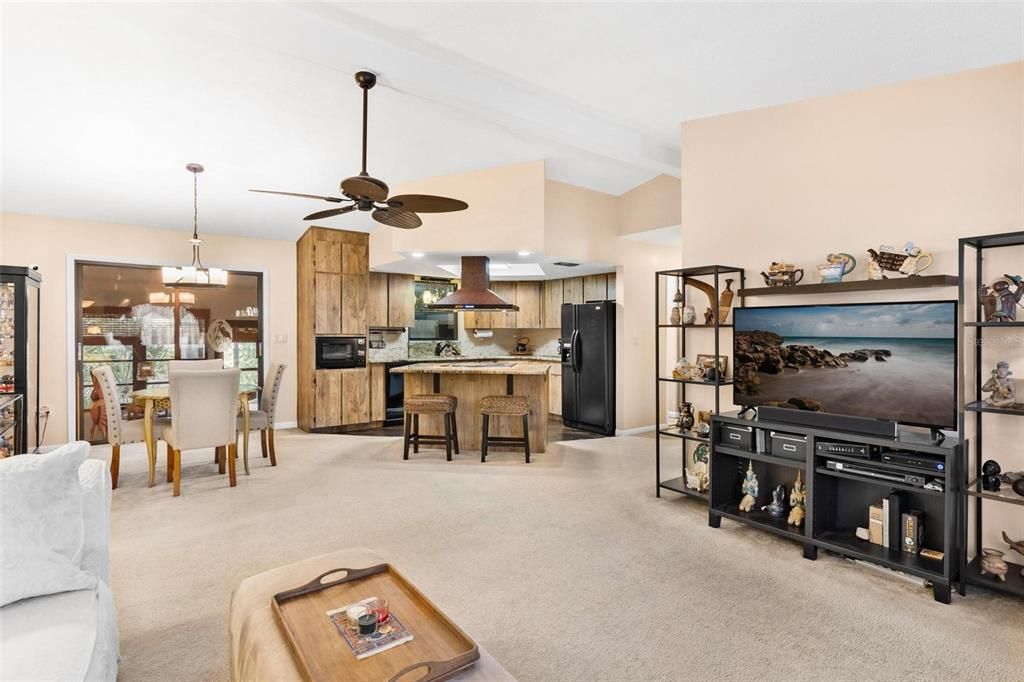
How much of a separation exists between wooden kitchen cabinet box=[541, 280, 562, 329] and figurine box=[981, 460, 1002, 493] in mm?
5342

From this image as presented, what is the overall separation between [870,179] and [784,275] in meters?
0.69

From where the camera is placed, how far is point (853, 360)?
2920mm

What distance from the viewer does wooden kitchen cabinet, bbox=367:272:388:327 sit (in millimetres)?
6973

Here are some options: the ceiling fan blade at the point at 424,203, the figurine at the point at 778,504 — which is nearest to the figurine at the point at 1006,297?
the figurine at the point at 778,504

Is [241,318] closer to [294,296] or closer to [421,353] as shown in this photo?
[294,296]

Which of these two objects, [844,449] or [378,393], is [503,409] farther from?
[844,449]

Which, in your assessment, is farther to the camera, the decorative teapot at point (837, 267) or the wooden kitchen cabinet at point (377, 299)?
the wooden kitchen cabinet at point (377, 299)

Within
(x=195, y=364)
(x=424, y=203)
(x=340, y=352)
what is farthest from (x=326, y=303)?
(x=424, y=203)

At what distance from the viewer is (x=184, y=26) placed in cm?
254

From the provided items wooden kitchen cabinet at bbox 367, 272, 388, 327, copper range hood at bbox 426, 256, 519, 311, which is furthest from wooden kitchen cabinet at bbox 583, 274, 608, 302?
wooden kitchen cabinet at bbox 367, 272, 388, 327

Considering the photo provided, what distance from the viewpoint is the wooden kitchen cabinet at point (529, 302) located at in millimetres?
7754

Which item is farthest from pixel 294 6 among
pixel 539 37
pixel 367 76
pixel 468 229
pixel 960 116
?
pixel 960 116

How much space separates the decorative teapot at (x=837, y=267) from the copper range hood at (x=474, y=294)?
3.08 meters

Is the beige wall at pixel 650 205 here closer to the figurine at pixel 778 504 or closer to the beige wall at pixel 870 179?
the beige wall at pixel 870 179
